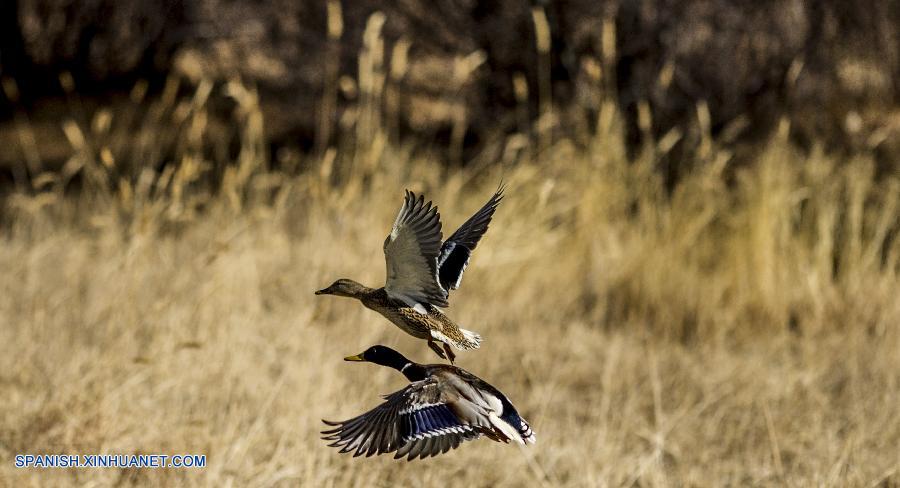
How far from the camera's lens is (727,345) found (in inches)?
171

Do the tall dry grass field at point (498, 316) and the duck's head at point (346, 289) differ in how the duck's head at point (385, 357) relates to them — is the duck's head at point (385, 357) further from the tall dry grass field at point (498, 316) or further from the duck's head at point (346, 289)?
the tall dry grass field at point (498, 316)

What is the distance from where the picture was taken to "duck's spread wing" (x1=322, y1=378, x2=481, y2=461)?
0.91m

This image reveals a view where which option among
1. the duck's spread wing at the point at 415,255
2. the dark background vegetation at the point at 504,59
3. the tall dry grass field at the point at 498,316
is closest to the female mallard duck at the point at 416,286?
the duck's spread wing at the point at 415,255

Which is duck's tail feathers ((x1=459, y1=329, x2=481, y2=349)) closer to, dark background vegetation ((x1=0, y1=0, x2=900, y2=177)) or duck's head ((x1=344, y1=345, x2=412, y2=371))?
duck's head ((x1=344, y1=345, x2=412, y2=371))

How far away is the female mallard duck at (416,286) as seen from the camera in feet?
3.00

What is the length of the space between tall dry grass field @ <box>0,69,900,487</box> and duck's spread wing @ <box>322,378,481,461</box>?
3.67 ft

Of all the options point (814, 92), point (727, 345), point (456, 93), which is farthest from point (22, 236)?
point (814, 92)

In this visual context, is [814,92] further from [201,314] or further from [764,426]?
[201,314]

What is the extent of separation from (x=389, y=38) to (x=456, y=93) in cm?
40

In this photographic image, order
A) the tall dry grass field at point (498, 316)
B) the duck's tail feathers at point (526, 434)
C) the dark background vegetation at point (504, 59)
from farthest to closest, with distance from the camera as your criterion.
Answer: the dark background vegetation at point (504, 59)
the tall dry grass field at point (498, 316)
the duck's tail feathers at point (526, 434)

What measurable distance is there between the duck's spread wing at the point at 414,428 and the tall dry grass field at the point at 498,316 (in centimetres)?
112

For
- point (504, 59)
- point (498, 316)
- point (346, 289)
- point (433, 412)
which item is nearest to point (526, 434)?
point (433, 412)

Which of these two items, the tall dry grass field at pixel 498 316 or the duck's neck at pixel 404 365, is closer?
the duck's neck at pixel 404 365

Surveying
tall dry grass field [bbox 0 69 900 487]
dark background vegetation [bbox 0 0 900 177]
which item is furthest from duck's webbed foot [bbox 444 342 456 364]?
dark background vegetation [bbox 0 0 900 177]
